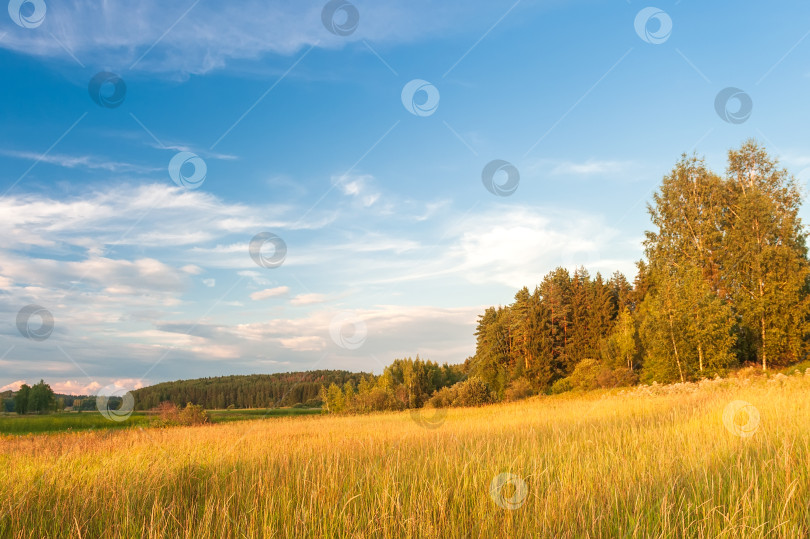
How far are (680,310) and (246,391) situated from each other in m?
86.1

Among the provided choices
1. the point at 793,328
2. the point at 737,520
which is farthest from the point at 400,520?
the point at 793,328

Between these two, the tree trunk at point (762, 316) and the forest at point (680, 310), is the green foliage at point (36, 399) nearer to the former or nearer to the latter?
the forest at point (680, 310)

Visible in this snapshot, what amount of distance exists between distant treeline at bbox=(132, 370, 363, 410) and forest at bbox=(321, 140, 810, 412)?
3319cm

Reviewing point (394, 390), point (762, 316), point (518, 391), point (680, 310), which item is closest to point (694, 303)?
point (680, 310)

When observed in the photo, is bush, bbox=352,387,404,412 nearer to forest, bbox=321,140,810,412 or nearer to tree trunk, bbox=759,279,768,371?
forest, bbox=321,140,810,412

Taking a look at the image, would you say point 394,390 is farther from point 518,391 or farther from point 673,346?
point 673,346

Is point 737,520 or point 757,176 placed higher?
point 757,176

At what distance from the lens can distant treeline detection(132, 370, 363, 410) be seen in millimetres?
73500

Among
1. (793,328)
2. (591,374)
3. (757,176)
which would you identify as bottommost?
(591,374)

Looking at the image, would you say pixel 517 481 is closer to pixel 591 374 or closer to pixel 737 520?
pixel 737 520

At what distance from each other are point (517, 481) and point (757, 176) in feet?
147

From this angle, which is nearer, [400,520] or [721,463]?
[400,520]

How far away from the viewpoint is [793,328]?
3136 cm

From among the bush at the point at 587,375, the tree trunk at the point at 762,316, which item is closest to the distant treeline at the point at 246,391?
the bush at the point at 587,375
